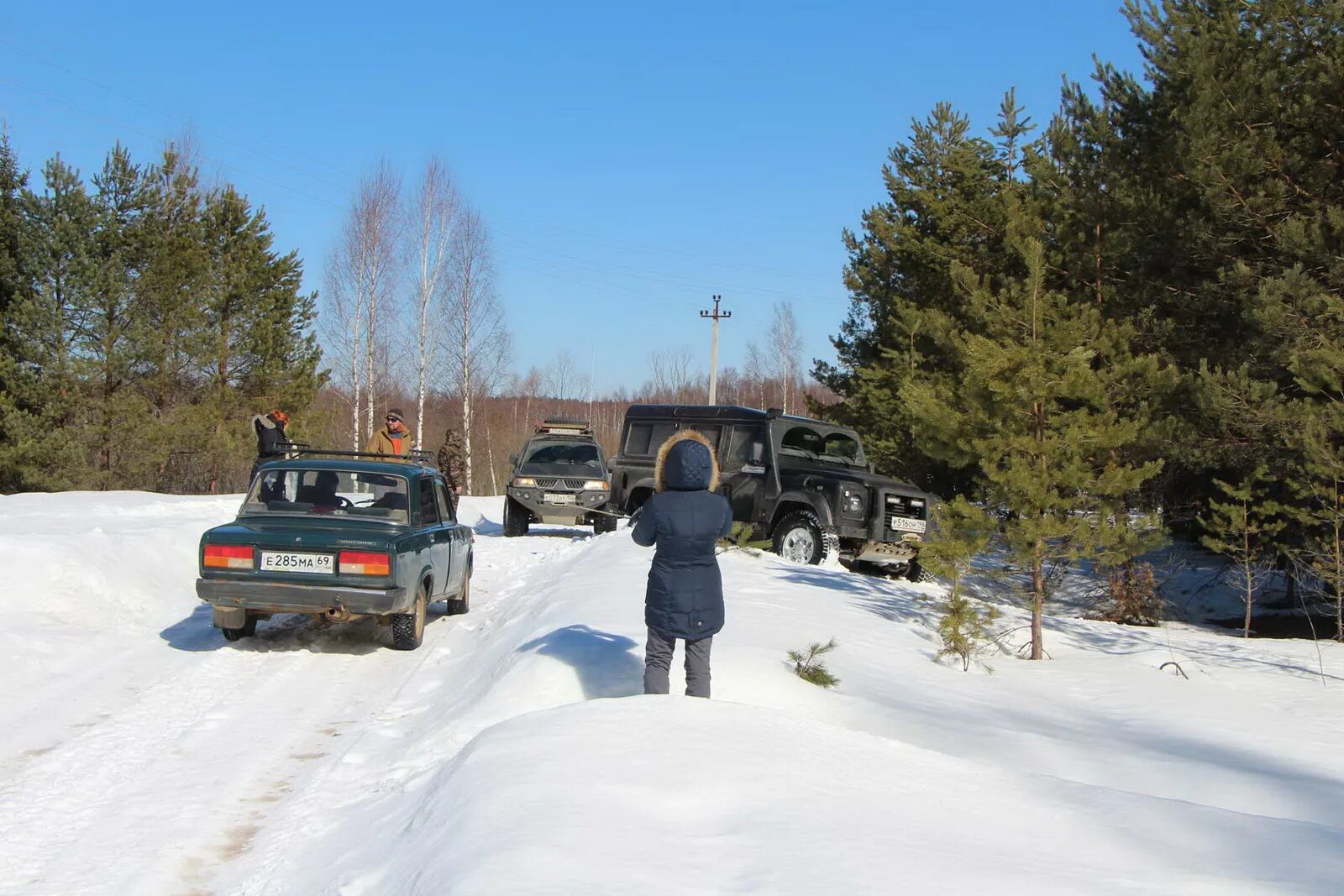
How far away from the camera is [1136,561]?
52.9ft

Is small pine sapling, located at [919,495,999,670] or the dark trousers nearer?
the dark trousers

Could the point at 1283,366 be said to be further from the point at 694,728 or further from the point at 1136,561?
the point at 694,728

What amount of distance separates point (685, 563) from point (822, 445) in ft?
35.4

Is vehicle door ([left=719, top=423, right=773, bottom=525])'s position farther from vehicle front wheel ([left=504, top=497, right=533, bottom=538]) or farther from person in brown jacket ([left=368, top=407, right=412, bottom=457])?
vehicle front wheel ([left=504, top=497, right=533, bottom=538])

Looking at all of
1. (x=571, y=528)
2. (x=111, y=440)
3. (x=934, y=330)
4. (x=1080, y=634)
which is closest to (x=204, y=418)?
(x=111, y=440)

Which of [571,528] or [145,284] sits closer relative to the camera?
[571,528]

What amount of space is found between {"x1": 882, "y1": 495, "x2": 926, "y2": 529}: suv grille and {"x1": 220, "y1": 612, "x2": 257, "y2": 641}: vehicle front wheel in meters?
8.62

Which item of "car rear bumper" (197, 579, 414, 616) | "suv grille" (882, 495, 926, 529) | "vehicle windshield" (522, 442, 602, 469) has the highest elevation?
"vehicle windshield" (522, 442, 602, 469)

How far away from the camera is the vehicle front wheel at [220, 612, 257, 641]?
9164mm

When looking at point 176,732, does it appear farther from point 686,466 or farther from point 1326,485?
point 1326,485

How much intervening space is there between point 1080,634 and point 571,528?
42.2ft

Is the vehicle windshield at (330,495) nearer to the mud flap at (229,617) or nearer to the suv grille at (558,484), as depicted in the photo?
the mud flap at (229,617)

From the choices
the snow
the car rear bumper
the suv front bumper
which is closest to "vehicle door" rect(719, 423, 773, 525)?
the snow

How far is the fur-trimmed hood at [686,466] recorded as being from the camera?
19.5 feet
